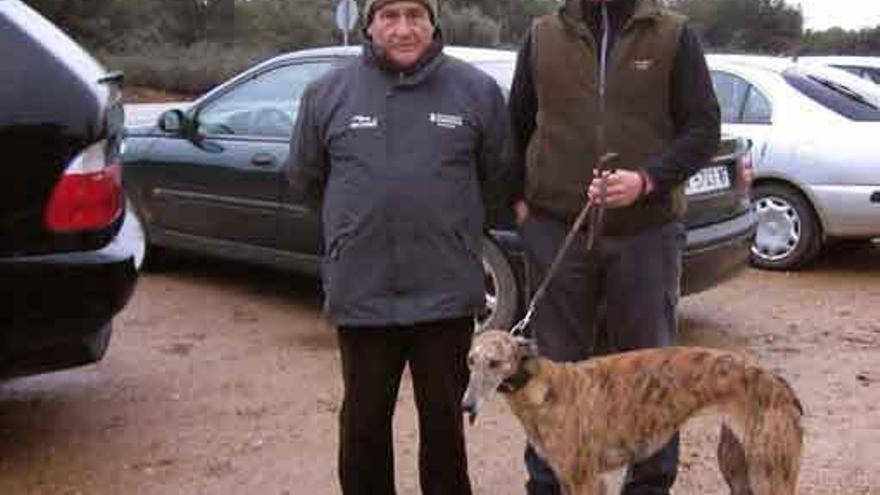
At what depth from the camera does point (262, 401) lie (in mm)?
5555

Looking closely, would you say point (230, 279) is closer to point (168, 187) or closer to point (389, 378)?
point (168, 187)

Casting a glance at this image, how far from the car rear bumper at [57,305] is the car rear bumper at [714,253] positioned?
2965 millimetres

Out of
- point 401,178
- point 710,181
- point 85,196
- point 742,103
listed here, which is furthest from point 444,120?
point 742,103

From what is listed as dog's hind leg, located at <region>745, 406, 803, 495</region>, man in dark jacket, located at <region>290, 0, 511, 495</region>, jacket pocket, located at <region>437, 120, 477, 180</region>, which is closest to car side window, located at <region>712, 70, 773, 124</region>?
dog's hind leg, located at <region>745, 406, 803, 495</region>

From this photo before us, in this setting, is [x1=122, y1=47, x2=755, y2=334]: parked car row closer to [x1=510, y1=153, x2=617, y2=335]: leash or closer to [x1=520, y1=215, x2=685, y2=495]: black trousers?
[x1=520, y1=215, x2=685, y2=495]: black trousers

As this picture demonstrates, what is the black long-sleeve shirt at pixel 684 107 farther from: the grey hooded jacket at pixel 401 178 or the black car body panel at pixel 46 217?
the black car body panel at pixel 46 217

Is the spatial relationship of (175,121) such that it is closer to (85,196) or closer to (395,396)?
(85,196)

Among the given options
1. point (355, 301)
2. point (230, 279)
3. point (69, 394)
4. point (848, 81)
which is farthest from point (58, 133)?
point (848, 81)

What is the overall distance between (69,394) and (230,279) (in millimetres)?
2479

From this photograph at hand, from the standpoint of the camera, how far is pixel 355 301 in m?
3.40

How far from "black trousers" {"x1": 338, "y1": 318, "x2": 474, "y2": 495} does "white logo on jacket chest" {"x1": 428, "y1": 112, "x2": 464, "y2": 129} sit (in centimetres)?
54

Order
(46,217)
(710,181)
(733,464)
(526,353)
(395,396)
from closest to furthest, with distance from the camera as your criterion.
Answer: (526,353) → (395,396) → (733,464) → (46,217) → (710,181)

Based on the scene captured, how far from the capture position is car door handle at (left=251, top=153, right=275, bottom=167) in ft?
22.4

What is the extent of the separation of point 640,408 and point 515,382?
0.41m
